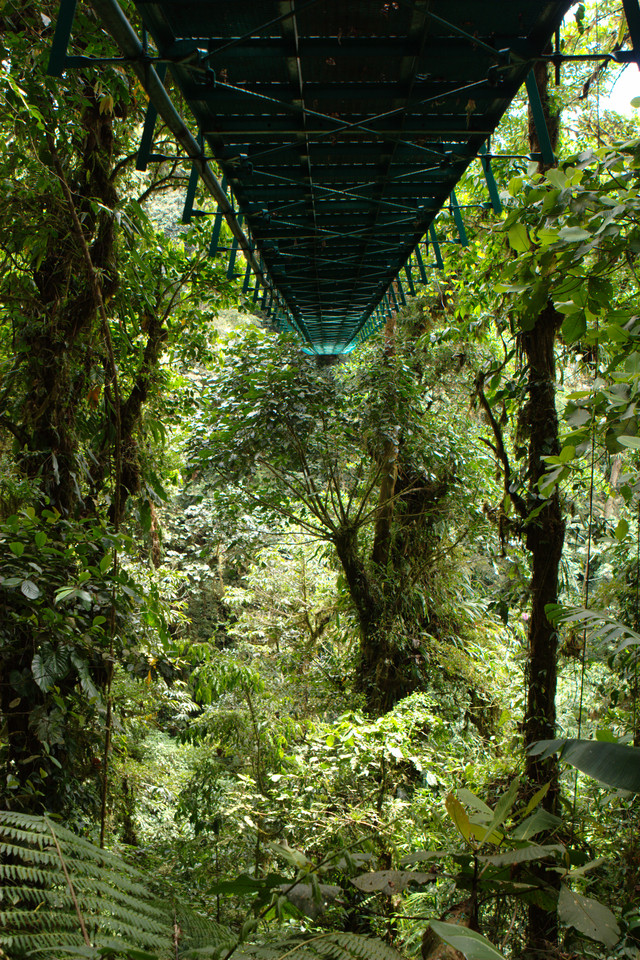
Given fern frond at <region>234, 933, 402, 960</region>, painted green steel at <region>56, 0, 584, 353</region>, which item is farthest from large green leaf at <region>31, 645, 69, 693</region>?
painted green steel at <region>56, 0, 584, 353</region>

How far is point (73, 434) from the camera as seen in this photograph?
7.71ft

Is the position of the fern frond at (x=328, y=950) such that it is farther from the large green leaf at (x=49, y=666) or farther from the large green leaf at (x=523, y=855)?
the large green leaf at (x=49, y=666)

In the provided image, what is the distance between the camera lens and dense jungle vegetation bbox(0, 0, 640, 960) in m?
1.13

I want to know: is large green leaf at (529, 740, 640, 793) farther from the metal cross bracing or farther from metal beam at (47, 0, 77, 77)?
metal beam at (47, 0, 77, 77)

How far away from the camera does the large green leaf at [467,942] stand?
617 mm

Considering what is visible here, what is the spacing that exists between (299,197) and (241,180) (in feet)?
0.97

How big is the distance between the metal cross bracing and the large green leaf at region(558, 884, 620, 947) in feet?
5.25

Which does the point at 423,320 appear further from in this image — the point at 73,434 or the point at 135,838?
the point at 135,838

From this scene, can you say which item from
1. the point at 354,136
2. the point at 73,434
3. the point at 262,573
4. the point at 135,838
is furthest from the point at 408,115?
the point at 262,573

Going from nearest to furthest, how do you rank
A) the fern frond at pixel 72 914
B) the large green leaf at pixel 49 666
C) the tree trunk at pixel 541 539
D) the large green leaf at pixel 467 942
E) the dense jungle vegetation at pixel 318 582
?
the large green leaf at pixel 467 942 < the fern frond at pixel 72 914 < the dense jungle vegetation at pixel 318 582 < the large green leaf at pixel 49 666 < the tree trunk at pixel 541 539

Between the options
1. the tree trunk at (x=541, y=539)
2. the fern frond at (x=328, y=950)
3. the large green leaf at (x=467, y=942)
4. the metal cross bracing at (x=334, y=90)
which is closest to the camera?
the large green leaf at (x=467, y=942)

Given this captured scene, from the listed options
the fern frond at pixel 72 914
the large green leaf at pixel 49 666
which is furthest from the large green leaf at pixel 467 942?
the large green leaf at pixel 49 666

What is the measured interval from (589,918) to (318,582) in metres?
5.30

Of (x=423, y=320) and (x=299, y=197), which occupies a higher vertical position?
(x=423, y=320)
